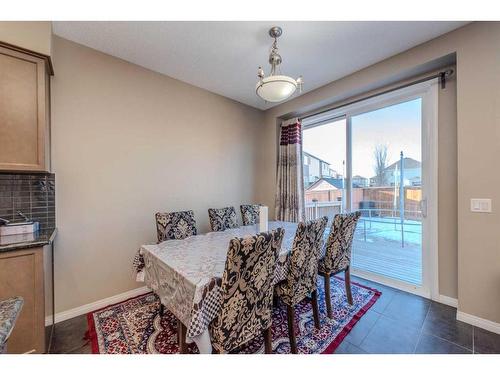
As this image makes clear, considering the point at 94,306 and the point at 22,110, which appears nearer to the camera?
the point at 22,110

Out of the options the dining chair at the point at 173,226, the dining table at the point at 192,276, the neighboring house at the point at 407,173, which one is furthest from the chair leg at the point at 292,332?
the neighboring house at the point at 407,173

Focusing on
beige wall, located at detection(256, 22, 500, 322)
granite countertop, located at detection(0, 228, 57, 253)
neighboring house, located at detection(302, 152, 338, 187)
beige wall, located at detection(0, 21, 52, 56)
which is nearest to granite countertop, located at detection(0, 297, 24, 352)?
granite countertop, located at detection(0, 228, 57, 253)

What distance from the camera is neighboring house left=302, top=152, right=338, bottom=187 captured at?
11.5 ft

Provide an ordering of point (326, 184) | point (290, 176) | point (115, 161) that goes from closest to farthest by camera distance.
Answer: point (115, 161) → point (326, 184) → point (290, 176)

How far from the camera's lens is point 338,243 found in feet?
6.90

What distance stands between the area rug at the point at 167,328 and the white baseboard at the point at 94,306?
0.25 feet

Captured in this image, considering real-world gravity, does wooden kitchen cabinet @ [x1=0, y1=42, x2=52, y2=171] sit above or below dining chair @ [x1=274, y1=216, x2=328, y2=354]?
above

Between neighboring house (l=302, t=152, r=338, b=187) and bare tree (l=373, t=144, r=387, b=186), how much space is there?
0.68 meters

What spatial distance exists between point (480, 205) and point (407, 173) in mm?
808

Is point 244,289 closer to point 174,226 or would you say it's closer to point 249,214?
point 174,226

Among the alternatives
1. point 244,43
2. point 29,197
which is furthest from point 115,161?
point 244,43

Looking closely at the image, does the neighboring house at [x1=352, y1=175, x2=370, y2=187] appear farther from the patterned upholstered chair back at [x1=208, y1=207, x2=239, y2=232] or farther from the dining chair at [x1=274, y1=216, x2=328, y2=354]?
Answer: the patterned upholstered chair back at [x1=208, y1=207, x2=239, y2=232]

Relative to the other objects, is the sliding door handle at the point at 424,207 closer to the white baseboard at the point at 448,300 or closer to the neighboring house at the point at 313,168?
the white baseboard at the point at 448,300
